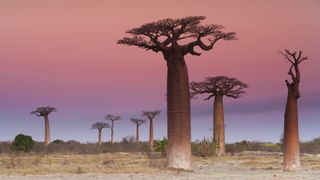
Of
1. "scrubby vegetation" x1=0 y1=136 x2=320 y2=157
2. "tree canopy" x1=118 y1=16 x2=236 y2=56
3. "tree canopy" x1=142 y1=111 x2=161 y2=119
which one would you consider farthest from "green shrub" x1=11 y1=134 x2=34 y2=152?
"tree canopy" x1=118 y1=16 x2=236 y2=56

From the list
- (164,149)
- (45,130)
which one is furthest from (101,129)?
(164,149)

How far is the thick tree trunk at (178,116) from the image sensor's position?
2567 cm

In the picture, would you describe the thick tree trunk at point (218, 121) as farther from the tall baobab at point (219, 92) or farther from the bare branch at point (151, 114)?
the bare branch at point (151, 114)

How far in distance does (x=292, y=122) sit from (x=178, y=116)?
4.29 metres

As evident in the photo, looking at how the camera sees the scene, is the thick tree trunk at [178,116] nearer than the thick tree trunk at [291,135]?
No

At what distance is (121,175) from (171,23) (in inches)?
252

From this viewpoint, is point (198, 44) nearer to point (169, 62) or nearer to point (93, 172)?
point (169, 62)

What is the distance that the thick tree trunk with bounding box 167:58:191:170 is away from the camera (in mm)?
25672

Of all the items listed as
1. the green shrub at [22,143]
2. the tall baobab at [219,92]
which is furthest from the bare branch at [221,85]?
the green shrub at [22,143]

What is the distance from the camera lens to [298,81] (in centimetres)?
2559

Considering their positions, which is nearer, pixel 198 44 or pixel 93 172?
pixel 93 172

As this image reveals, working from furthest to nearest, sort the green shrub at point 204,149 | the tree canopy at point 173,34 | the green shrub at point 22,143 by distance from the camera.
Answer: the green shrub at point 22,143
the green shrub at point 204,149
the tree canopy at point 173,34

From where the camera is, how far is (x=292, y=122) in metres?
25.5

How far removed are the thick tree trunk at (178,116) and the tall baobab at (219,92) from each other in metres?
18.7
